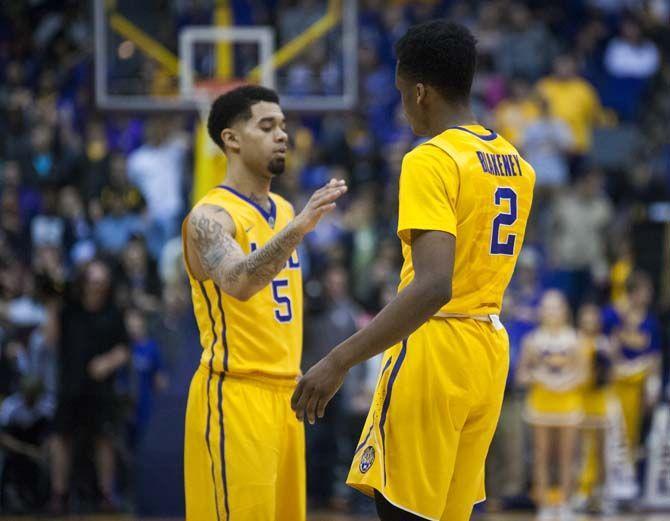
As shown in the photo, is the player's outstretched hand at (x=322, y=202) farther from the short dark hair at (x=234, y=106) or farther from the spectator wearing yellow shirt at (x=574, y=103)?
the spectator wearing yellow shirt at (x=574, y=103)

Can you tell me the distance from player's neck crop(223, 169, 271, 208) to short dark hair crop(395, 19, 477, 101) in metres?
1.36

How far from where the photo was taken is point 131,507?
36.2ft

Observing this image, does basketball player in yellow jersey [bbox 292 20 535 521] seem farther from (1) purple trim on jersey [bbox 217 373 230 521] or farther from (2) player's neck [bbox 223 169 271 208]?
(2) player's neck [bbox 223 169 271 208]

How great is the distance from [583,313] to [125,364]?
13.9ft

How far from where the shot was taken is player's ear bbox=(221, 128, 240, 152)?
5.80m

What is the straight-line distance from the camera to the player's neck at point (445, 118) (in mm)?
4613

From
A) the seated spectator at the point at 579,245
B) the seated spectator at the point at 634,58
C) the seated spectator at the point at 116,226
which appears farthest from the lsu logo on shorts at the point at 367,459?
the seated spectator at the point at 634,58

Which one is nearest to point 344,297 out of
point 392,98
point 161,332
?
point 161,332

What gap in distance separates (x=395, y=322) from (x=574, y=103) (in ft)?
39.0

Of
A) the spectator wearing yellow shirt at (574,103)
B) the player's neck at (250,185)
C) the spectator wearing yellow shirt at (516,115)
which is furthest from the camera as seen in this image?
the spectator wearing yellow shirt at (574,103)

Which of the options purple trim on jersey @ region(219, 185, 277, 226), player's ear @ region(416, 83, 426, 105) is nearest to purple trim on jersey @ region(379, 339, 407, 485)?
player's ear @ region(416, 83, 426, 105)

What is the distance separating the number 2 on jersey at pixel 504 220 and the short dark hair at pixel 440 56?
403mm

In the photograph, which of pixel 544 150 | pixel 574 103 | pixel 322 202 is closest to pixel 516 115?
pixel 544 150

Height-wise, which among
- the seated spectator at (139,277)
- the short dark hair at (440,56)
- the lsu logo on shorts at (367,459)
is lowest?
the seated spectator at (139,277)
